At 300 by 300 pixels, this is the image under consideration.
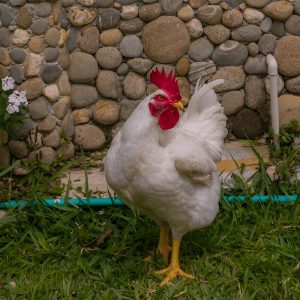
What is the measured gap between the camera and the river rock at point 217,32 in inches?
219

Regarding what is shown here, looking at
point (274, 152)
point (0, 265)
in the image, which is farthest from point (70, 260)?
point (274, 152)

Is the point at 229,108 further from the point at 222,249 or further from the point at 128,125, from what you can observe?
the point at 128,125

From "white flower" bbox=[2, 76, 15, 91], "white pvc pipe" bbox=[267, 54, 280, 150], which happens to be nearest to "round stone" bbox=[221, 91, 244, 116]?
"white pvc pipe" bbox=[267, 54, 280, 150]

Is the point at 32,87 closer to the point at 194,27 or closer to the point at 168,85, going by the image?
the point at 194,27

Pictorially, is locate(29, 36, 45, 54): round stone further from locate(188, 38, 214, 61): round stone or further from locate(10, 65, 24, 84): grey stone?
locate(188, 38, 214, 61): round stone

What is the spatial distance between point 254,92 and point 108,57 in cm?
126

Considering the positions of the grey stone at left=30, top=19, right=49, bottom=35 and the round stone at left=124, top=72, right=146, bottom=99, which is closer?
the grey stone at left=30, top=19, right=49, bottom=35

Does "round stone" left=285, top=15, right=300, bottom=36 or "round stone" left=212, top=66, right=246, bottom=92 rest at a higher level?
"round stone" left=285, top=15, right=300, bottom=36

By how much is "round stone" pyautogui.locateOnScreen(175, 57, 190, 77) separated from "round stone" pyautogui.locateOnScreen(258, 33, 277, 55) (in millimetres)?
623

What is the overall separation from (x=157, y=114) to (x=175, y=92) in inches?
5.8

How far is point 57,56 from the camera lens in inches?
202

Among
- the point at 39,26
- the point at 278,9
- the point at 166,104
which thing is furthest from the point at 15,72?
the point at 278,9

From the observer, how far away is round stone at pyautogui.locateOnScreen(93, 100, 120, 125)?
18.2 feet

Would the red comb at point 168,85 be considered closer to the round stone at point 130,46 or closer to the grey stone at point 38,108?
the grey stone at point 38,108
